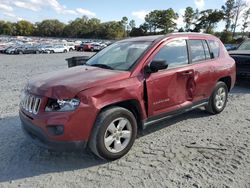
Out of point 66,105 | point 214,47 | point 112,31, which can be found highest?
point 112,31

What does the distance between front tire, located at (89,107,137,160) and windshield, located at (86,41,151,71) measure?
769 mm

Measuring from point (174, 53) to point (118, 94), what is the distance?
59.2 inches

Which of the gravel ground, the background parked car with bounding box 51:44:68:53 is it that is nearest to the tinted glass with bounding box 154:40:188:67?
the gravel ground

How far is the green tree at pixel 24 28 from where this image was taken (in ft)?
476

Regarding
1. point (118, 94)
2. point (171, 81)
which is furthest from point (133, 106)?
point (171, 81)

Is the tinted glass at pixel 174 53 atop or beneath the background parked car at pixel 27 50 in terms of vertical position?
atop

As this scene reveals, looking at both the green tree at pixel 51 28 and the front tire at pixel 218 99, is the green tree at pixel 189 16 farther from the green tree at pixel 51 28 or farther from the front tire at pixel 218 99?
the front tire at pixel 218 99

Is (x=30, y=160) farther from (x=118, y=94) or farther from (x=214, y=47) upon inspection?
(x=214, y=47)

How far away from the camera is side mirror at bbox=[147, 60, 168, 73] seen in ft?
12.5

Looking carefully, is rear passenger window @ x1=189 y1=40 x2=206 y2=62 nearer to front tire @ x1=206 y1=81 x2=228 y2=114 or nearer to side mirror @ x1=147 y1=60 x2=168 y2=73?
front tire @ x1=206 y1=81 x2=228 y2=114

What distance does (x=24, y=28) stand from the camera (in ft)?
478

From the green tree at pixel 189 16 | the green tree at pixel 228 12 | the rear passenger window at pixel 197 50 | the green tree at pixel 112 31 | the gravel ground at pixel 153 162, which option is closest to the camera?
the gravel ground at pixel 153 162

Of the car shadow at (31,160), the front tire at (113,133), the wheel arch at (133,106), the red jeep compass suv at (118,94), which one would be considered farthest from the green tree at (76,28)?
the front tire at (113,133)

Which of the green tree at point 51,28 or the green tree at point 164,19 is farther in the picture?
the green tree at point 51,28
